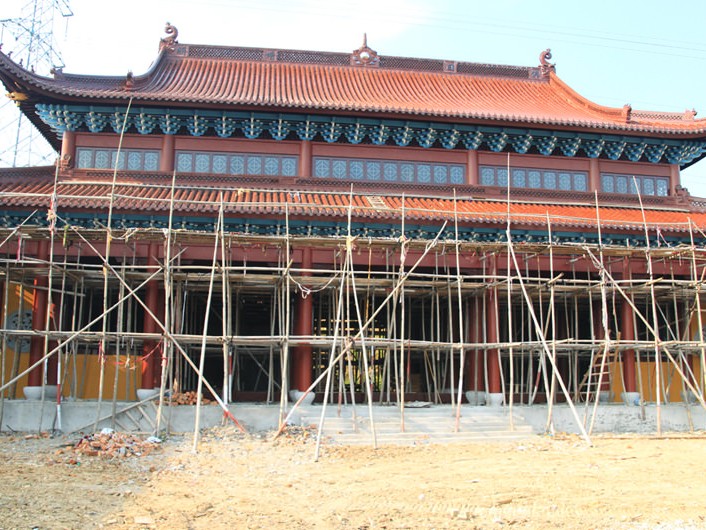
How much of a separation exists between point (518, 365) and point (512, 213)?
14.9 ft

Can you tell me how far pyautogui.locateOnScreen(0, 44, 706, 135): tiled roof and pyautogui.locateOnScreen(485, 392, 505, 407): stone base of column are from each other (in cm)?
665

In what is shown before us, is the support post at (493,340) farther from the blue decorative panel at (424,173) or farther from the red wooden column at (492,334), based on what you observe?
the blue decorative panel at (424,173)

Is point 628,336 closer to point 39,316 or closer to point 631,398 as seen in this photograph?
point 631,398

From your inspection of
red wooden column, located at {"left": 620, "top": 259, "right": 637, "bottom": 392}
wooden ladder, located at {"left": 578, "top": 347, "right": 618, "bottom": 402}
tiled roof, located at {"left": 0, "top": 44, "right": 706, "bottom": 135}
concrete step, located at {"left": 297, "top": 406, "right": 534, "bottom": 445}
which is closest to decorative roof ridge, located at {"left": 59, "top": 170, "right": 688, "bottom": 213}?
tiled roof, located at {"left": 0, "top": 44, "right": 706, "bottom": 135}

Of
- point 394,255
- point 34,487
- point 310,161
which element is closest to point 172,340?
point 34,487

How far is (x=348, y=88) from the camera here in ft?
66.3

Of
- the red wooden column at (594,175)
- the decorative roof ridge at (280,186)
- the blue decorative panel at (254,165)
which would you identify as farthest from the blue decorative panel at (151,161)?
the red wooden column at (594,175)

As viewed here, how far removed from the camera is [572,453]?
12.3 m

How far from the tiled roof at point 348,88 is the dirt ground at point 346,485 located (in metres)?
7.98

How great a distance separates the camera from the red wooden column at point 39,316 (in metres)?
14.4

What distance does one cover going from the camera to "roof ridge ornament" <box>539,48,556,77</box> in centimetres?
2253

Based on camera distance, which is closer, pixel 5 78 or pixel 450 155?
pixel 5 78

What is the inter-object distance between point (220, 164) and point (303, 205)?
11.2 feet

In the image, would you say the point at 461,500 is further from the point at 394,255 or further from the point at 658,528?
the point at 394,255
